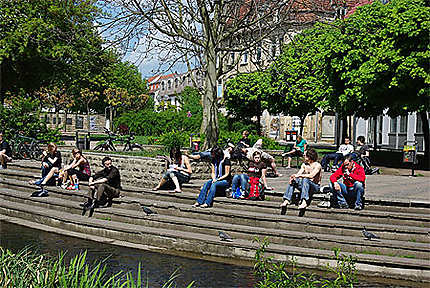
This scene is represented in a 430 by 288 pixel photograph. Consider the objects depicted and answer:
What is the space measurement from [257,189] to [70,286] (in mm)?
7407

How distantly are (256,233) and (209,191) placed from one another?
2.48 meters

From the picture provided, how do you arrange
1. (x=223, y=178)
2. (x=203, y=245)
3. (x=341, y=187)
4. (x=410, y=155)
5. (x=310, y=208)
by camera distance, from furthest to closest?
(x=410, y=155) < (x=223, y=178) < (x=341, y=187) < (x=310, y=208) < (x=203, y=245)

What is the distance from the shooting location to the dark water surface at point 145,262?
7.75 meters

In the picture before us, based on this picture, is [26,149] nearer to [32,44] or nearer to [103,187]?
[103,187]

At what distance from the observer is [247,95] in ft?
132

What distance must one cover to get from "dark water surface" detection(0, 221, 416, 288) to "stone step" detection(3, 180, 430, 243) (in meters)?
1.90

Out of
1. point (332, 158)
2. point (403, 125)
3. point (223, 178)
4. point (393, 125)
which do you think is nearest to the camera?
point (223, 178)

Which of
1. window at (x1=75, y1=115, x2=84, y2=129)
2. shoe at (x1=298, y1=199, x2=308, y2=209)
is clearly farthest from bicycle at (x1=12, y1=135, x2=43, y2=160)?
window at (x1=75, y1=115, x2=84, y2=129)

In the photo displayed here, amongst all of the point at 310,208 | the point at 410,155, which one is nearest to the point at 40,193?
the point at 310,208

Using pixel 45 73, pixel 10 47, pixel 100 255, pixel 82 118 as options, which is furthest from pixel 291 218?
pixel 82 118

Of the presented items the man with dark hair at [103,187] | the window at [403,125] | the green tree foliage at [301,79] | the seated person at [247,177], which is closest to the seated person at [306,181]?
the seated person at [247,177]

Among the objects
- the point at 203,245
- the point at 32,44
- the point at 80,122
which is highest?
the point at 32,44

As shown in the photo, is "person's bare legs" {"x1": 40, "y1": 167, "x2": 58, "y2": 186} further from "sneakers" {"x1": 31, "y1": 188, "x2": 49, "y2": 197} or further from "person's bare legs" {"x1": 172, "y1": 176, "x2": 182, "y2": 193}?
"person's bare legs" {"x1": 172, "y1": 176, "x2": 182, "y2": 193}

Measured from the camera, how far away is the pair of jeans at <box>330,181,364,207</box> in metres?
10.9
